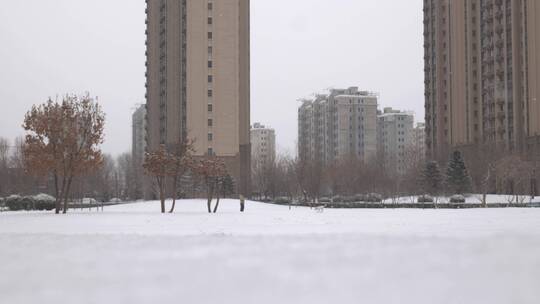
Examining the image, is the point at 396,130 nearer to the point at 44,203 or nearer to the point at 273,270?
the point at 44,203

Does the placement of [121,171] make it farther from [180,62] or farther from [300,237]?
[300,237]

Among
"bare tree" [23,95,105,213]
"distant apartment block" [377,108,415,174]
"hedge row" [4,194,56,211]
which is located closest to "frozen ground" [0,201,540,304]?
"bare tree" [23,95,105,213]

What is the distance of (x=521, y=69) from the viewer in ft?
258

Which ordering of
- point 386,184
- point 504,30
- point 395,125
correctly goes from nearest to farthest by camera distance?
1. point 386,184
2. point 504,30
3. point 395,125

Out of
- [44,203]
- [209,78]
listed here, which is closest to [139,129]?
[209,78]

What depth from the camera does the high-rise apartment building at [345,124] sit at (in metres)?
145

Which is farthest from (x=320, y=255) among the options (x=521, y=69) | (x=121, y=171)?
(x=121, y=171)

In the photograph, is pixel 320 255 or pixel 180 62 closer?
pixel 320 255

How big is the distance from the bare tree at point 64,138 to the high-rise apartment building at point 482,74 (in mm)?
49470

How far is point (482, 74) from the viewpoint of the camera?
87.8 m

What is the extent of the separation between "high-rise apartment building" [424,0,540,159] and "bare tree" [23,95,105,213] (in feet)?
162

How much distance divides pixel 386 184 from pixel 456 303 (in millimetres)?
66308

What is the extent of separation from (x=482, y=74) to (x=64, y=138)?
6651 centimetres

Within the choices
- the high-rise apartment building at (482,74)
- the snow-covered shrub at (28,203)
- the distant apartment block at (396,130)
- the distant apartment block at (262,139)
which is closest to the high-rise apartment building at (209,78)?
the high-rise apartment building at (482,74)
